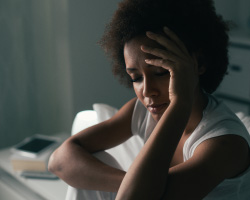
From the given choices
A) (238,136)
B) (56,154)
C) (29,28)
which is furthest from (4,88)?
(238,136)

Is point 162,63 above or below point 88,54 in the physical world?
above

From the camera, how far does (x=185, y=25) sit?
0.98 metres

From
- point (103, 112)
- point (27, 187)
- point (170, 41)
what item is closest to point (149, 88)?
point (170, 41)

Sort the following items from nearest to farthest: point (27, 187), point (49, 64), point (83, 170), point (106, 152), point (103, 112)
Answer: point (83, 170) → point (106, 152) → point (103, 112) → point (27, 187) → point (49, 64)

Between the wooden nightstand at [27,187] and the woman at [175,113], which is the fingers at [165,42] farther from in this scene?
the wooden nightstand at [27,187]

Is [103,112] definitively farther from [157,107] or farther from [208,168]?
[208,168]

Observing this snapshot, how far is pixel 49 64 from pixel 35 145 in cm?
72

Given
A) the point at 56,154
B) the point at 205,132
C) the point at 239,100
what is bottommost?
the point at 239,100

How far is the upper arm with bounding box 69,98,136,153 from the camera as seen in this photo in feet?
4.09

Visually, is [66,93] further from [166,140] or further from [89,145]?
[166,140]

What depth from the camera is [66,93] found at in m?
2.45

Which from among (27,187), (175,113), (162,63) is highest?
(162,63)

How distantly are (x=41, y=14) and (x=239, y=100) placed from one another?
64.6 inches

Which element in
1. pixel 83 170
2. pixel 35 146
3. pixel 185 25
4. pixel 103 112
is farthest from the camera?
pixel 35 146
